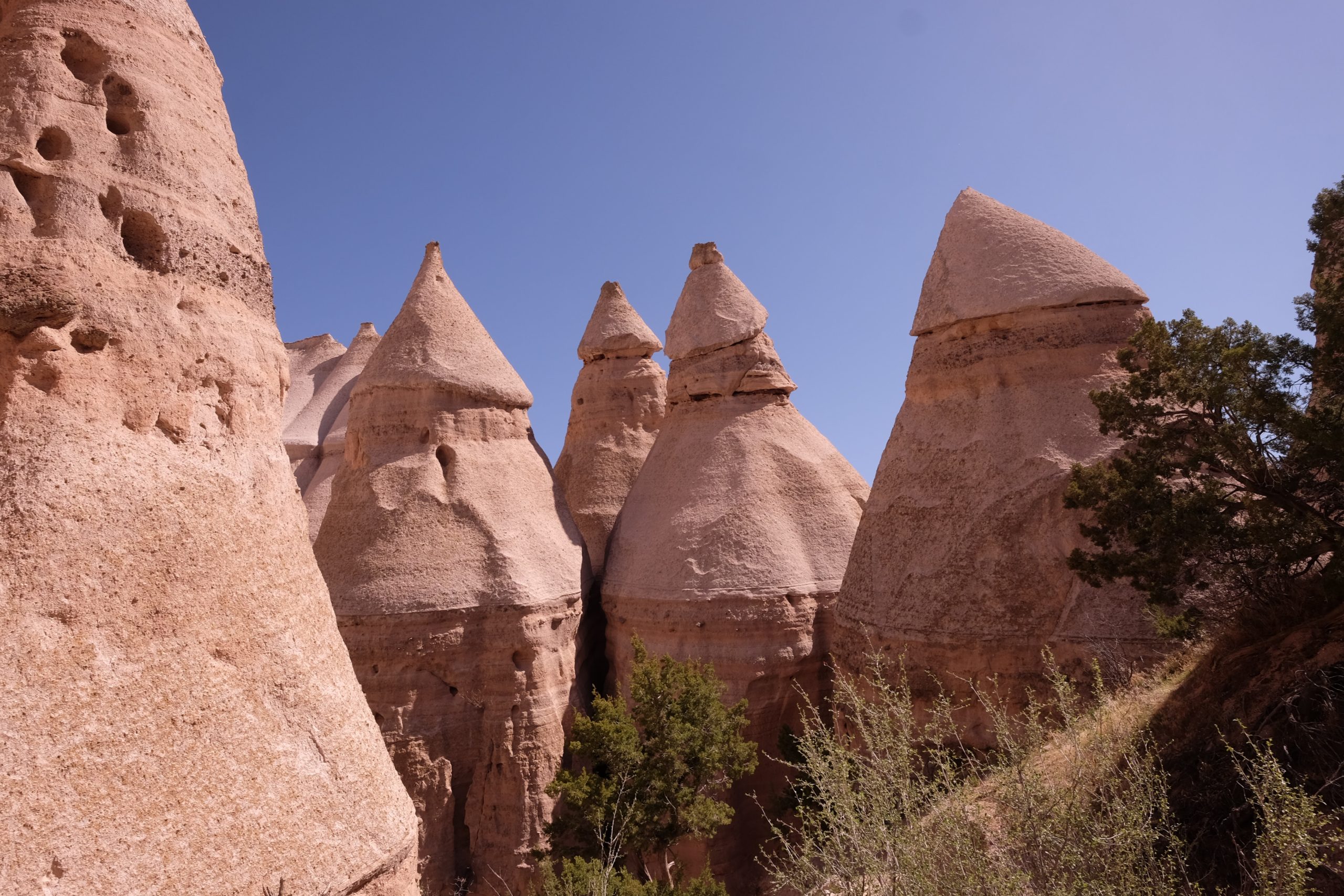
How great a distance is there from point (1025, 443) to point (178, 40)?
8.92 meters

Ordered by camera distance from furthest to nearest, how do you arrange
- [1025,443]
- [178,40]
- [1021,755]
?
[1025,443] < [178,40] < [1021,755]

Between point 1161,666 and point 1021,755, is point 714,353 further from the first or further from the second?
point 1021,755

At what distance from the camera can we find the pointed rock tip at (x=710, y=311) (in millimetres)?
15617

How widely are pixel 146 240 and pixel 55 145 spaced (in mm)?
808

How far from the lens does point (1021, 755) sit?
A: 5.36 metres

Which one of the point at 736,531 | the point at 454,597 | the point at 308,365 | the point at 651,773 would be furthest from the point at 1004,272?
the point at 308,365

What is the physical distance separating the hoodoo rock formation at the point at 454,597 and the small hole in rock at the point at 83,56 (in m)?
7.48

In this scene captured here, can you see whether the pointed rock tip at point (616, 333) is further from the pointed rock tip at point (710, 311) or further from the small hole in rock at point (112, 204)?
the small hole in rock at point (112, 204)

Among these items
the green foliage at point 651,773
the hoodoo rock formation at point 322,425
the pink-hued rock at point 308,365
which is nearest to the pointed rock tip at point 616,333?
the hoodoo rock formation at point 322,425

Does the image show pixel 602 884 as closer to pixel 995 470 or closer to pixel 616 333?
pixel 995 470

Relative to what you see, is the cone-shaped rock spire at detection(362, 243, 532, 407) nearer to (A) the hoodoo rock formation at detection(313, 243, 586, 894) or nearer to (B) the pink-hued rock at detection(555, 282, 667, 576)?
(A) the hoodoo rock formation at detection(313, 243, 586, 894)

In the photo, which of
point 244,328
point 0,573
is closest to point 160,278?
point 244,328

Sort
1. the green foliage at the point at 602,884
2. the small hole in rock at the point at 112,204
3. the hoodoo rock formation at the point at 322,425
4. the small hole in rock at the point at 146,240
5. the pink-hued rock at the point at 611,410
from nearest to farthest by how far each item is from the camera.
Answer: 1. the small hole in rock at the point at 112,204
2. the small hole in rock at the point at 146,240
3. the green foliage at the point at 602,884
4. the pink-hued rock at the point at 611,410
5. the hoodoo rock formation at the point at 322,425

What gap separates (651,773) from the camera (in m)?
10.2
